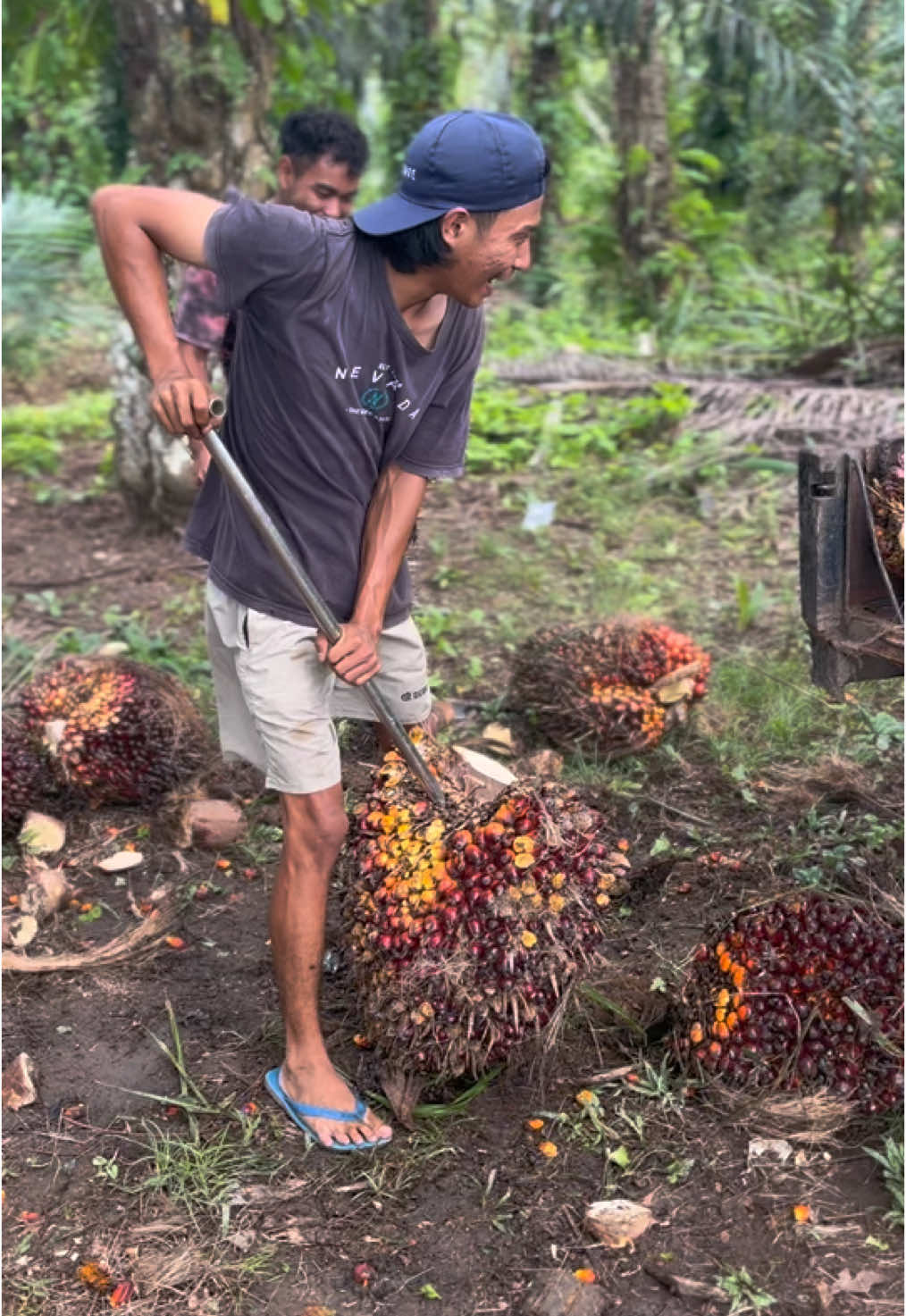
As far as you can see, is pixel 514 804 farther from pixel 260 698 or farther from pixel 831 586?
pixel 831 586

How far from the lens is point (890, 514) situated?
2.53m

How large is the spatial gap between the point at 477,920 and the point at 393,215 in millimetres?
1281

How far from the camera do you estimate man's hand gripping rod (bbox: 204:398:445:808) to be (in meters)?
2.34

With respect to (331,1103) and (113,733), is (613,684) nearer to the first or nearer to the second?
(113,733)

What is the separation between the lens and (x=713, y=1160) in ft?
7.92

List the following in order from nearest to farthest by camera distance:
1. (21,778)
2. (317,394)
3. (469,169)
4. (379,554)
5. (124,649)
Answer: (469,169)
(317,394)
(379,554)
(21,778)
(124,649)

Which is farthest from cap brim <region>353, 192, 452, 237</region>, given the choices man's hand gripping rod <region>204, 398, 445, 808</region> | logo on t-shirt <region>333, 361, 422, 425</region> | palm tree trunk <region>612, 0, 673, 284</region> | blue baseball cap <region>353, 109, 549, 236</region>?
palm tree trunk <region>612, 0, 673, 284</region>

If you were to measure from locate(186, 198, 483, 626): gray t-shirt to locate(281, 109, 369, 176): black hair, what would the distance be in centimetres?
156

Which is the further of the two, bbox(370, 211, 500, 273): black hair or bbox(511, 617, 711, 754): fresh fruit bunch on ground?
bbox(511, 617, 711, 754): fresh fruit bunch on ground

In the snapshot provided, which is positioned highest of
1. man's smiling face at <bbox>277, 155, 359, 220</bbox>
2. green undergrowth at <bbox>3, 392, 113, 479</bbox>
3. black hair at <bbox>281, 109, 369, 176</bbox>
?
black hair at <bbox>281, 109, 369, 176</bbox>

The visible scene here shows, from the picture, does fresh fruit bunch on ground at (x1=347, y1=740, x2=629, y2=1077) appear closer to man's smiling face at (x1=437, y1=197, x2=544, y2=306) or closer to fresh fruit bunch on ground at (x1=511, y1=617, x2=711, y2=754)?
man's smiling face at (x1=437, y1=197, x2=544, y2=306)

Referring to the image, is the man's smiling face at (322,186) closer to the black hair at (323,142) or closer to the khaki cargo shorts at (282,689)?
the black hair at (323,142)

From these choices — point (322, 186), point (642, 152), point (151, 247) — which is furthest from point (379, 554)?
point (642, 152)

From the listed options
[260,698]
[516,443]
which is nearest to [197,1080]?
[260,698]
